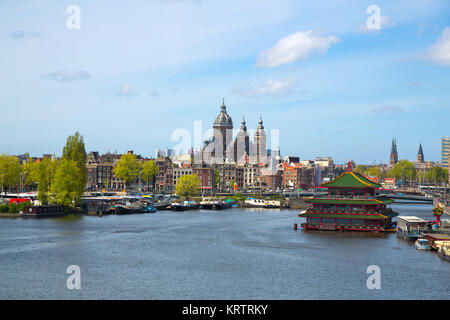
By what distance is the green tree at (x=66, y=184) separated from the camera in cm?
12256

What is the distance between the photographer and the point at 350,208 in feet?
300

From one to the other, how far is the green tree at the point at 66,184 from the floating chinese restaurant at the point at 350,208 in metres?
50.5

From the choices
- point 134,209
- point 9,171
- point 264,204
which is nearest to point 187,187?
point 264,204

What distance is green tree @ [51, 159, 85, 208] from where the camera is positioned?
12256 cm

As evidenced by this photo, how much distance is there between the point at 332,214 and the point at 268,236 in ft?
32.6

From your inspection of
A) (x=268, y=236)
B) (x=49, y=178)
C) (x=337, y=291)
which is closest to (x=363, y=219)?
(x=268, y=236)

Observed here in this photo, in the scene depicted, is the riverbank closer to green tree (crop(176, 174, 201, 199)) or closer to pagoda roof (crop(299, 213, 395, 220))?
pagoda roof (crop(299, 213, 395, 220))

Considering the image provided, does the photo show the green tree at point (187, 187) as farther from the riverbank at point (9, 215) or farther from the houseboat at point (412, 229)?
the houseboat at point (412, 229)

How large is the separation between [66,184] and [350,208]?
2224 inches

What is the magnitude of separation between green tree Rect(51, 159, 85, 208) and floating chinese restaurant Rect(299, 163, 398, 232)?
166 ft

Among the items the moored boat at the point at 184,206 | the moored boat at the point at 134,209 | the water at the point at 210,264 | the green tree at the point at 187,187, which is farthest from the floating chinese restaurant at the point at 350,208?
the green tree at the point at 187,187

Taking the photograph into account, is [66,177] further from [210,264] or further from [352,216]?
[210,264]
